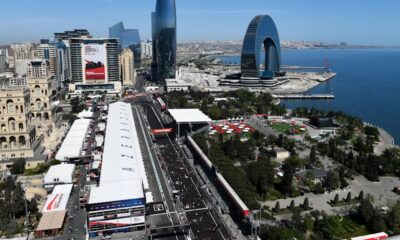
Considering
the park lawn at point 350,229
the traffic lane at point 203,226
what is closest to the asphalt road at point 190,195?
the traffic lane at point 203,226

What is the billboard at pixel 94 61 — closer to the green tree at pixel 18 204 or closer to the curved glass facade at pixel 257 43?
the curved glass facade at pixel 257 43

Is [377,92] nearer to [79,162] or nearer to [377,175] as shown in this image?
[377,175]

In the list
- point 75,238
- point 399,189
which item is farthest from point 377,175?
point 75,238

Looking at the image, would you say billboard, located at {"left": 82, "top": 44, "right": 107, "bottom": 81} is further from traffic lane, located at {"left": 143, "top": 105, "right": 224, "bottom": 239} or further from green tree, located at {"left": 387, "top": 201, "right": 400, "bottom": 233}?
green tree, located at {"left": 387, "top": 201, "right": 400, "bottom": 233}

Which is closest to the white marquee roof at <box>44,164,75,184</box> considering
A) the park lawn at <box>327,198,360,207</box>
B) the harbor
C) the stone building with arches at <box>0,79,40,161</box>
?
the stone building with arches at <box>0,79,40,161</box>

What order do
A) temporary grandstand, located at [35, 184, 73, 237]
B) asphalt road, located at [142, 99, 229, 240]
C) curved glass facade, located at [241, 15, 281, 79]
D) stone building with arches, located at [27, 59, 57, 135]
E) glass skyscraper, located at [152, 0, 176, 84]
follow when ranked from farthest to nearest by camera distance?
glass skyscraper, located at [152, 0, 176, 84] < curved glass facade, located at [241, 15, 281, 79] < stone building with arches, located at [27, 59, 57, 135] < asphalt road, located at [142, 99, 229, 240] < temporary grandstand, located at [35, 184, 73, 237]

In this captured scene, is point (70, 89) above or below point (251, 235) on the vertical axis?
above

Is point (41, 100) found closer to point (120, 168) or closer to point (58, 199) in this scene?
point (120, 168)
